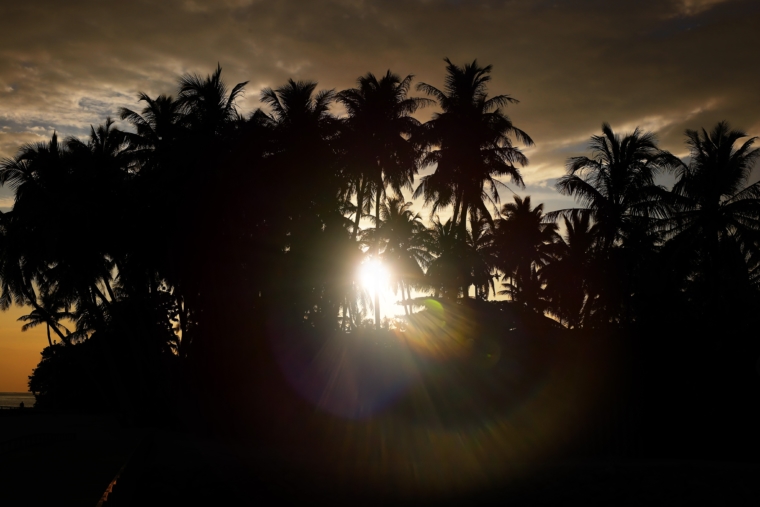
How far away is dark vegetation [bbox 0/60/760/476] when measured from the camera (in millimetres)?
22172

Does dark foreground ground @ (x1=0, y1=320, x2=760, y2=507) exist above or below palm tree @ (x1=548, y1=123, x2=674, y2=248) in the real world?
below

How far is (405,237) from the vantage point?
141 ft

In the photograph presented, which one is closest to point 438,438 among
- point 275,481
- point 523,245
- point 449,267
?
point 275,481

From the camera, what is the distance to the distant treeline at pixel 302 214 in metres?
26.4

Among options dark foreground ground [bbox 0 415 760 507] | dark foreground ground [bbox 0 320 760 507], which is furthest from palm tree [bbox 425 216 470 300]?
dark foreground ground [bbox 0 415 760 507]

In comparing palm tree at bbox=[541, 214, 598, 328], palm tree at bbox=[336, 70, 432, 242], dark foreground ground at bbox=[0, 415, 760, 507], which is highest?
palm tree at bbox=[336, 70, 432, 242]

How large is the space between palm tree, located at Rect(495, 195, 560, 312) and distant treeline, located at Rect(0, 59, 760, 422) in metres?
4.57

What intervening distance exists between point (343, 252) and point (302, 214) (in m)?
2.42

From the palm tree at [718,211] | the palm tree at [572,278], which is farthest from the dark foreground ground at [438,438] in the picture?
the palm tree at [572,278]

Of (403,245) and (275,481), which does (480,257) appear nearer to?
(403,245)

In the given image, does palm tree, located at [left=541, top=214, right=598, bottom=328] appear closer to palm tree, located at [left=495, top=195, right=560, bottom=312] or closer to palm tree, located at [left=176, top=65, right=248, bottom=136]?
palm tree, located at [left=495, top=195, right=560, bottom=312]

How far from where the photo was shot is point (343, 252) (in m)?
29.4

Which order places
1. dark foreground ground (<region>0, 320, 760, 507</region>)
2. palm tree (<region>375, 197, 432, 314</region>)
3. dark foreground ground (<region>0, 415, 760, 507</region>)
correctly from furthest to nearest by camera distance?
1. palm tree (<region>375, 197, 432, 314</region>)
2. dark foreground ground (<region>0, 320, 760, 507</region>)
3. dark foreground ground (<region>0, 415, 760, 507</region>)

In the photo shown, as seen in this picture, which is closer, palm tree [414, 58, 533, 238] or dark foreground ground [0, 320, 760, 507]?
dark foreground ground [0, 320, 760, 507]
